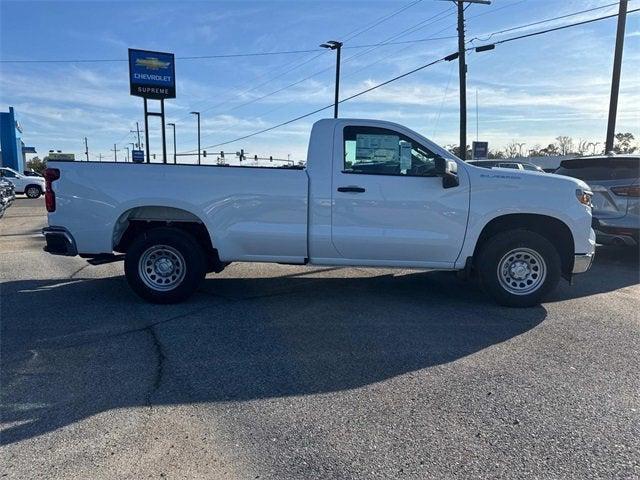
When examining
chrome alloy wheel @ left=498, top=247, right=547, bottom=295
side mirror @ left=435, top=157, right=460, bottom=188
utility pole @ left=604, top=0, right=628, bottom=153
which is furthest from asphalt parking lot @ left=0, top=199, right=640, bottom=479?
utility pole @ left=604, top=0, right=628, bottom=153

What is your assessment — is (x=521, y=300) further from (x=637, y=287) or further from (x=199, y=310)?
(x=199, y=310)

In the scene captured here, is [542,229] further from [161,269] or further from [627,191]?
[161,269]

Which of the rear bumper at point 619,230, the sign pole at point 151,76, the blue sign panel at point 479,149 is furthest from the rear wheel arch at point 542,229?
the sign pole at point 151,76

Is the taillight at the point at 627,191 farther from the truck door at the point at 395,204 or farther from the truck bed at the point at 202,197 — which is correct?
the truck bed at the point at 202,197

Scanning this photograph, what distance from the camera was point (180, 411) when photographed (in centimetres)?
361

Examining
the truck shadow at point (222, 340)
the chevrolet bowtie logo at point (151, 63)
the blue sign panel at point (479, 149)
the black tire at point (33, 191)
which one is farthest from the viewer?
the chevrolet bowtie logo at point (151, 63)

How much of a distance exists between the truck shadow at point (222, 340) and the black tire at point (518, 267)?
0.65ft

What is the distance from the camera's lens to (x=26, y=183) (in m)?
30.3

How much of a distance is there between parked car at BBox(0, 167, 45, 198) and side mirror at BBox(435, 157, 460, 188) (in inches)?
1179

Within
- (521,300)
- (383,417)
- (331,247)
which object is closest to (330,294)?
(331,247)

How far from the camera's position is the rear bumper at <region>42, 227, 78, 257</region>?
6125 mm

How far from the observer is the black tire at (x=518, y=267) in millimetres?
6105

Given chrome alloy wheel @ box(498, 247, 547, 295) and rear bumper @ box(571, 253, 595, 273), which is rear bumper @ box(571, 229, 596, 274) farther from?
chrome alloy wheel @ box(498, 247, 547, 295)

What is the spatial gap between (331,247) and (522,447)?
3325mm
